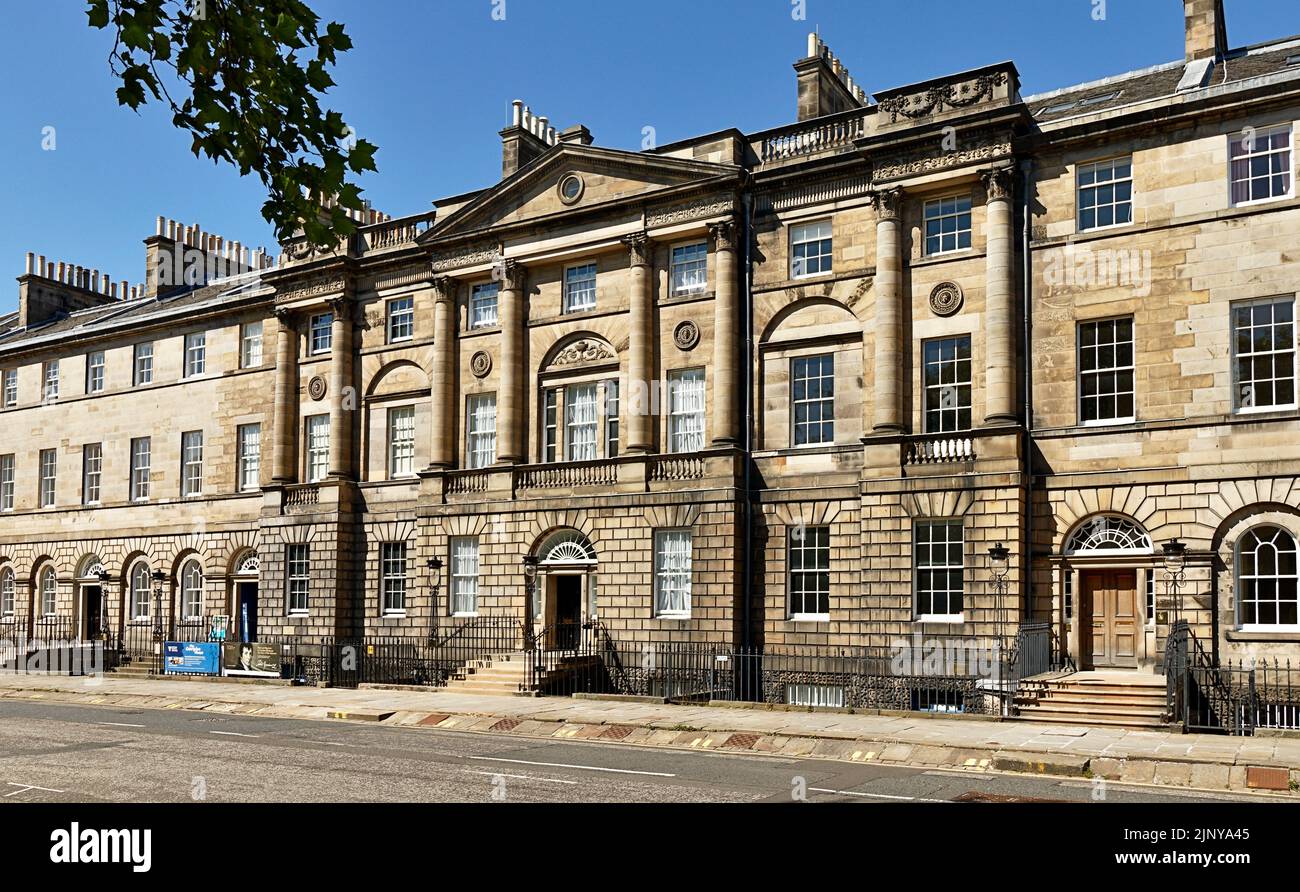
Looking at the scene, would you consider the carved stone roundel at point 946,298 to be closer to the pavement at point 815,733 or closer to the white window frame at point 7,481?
the pavement at point 815,733

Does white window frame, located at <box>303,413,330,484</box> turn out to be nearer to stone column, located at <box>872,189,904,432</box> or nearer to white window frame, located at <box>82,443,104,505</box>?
white window frame, located at <box>82,443,104,505</box>

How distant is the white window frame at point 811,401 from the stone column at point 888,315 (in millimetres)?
1400

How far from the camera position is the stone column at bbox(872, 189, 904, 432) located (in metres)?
25.1

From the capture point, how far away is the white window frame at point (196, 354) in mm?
38875

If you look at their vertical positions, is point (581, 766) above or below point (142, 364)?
below

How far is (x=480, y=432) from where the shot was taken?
32.0m

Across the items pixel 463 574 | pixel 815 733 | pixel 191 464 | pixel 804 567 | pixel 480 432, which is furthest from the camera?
pixel 191 464

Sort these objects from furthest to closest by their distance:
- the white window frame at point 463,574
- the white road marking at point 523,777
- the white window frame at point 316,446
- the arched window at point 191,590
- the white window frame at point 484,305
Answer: the arched window at point 191,590 → the white window frame at point 316,446 → the white window frame at point 484,305 → the white window frame at point 463,574 → the white road marking at point 523,777

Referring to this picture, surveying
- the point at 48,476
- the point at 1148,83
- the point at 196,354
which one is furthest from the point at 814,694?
the point at 48,476

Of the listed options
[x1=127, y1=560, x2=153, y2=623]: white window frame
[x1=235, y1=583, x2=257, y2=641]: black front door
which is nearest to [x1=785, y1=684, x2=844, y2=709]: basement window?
[x1=235, y1=583, x2=257, y2=641]: black front door

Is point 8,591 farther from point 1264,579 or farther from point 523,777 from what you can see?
point 1264,579

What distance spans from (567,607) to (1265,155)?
62.3ft

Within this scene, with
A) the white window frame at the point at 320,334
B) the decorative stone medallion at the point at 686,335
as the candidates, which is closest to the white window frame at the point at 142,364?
the white window frame at the point at 320,334
